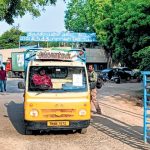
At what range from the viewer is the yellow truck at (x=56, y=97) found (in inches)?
485

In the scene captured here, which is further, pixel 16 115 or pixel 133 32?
pixel 133 32

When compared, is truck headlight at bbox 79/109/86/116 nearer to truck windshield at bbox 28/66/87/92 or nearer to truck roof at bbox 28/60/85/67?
truck windshield at bbox 28/66/87/92

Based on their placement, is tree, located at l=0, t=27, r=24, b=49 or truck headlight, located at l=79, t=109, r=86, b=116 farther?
tree, located at l=0, t=27, r=24, b=49

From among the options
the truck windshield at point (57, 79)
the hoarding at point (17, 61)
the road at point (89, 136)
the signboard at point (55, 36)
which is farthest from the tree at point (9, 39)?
the truck windshield at point (57, 79)

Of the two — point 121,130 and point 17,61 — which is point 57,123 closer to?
point 121,130

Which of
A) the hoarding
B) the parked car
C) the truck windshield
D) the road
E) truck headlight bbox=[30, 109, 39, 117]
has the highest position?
the hoarding

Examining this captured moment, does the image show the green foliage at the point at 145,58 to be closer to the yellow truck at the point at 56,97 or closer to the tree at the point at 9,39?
the yellow truck at the point at 56,97

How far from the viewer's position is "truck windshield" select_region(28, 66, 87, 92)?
12.8 m

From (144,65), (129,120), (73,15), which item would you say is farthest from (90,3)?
(129,120)

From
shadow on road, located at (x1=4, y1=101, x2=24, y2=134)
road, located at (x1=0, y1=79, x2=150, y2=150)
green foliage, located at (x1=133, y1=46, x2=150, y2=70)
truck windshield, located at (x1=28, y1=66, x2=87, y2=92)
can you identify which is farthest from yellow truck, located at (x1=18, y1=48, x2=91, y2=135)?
green foliage, located at (x1=133, y1=46, x2=150, y2=70)

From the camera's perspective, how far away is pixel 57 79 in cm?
1382

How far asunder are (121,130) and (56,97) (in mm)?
2482

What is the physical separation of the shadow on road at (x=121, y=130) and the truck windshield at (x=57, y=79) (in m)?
1.62

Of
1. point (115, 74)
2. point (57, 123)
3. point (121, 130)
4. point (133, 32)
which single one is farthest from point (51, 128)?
point (115, 74)
